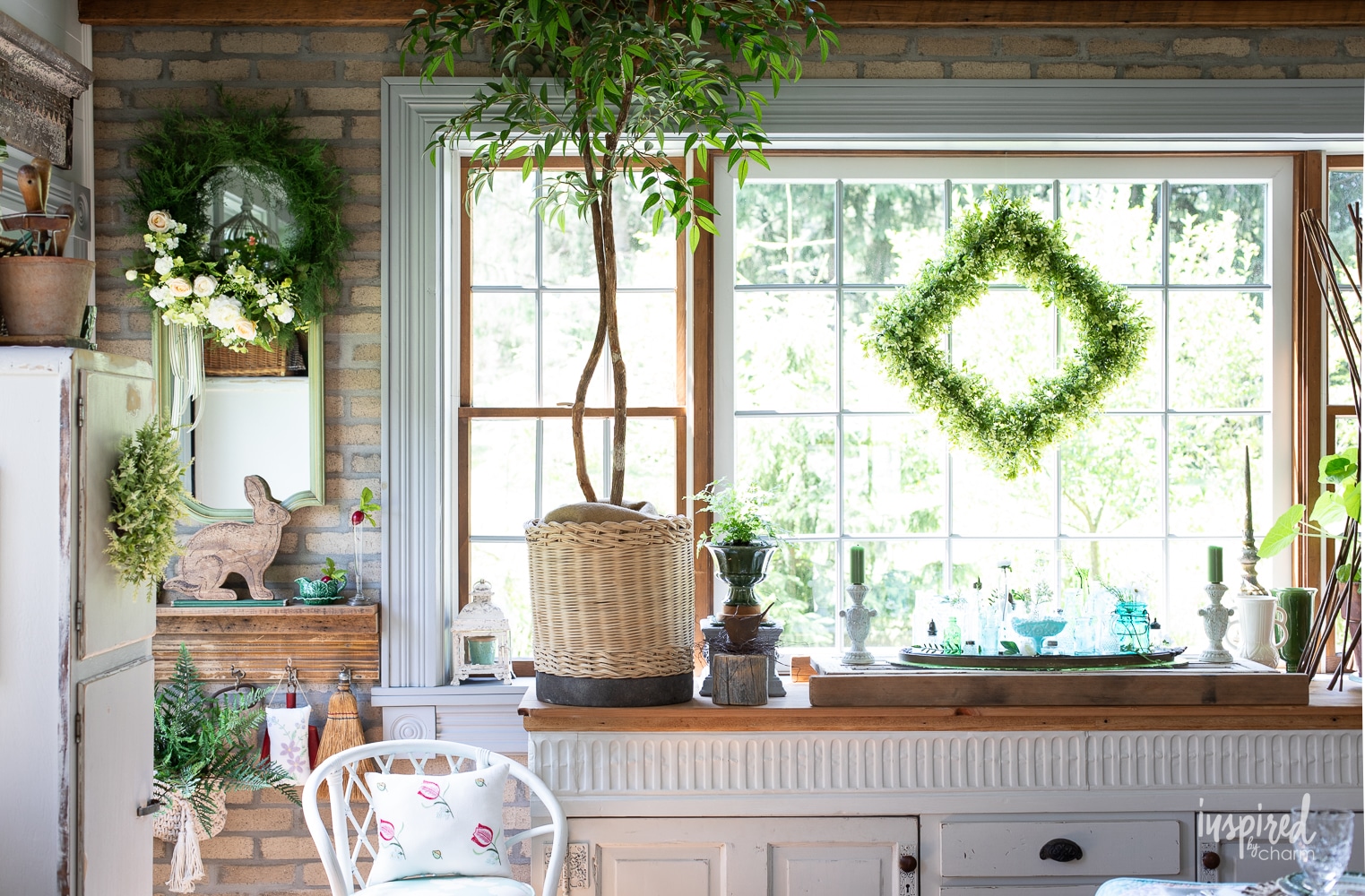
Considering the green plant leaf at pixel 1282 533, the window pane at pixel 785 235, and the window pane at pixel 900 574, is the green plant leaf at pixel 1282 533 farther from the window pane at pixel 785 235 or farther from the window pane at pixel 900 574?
the window pane at pixel 785 235

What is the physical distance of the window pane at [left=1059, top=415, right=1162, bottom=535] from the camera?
3.47m

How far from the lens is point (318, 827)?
250 centimetres

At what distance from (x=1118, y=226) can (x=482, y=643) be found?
93.9 inches

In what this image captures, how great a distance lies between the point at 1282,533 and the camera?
3064mm

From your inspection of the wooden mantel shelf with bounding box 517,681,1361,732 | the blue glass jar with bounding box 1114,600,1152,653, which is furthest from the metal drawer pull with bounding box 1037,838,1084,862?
the blue glass jar with bounding box 1114,600,1152,653

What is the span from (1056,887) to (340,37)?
10.2ft

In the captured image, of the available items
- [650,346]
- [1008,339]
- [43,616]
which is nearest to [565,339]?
[650,346]

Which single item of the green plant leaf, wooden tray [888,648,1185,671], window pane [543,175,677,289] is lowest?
wooden tray [888,648,1185,671]

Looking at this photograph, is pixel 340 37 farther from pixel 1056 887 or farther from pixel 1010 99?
pixel 1056 887

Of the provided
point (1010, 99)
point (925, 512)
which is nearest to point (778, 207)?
point (1010, 99)

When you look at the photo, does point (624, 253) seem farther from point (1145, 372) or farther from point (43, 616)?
point (43, 616)

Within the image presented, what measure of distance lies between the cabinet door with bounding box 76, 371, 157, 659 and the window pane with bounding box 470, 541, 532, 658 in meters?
1.19

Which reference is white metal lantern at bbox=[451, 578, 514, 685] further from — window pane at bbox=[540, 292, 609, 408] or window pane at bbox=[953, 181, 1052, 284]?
window pane at bbox=[953, 181, 1052, 284]

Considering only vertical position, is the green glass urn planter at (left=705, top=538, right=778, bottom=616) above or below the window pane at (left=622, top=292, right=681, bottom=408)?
below
